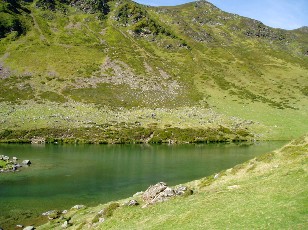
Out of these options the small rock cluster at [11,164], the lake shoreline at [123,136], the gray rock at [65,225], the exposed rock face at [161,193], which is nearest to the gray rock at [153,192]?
the exposed rock face at [161,193]

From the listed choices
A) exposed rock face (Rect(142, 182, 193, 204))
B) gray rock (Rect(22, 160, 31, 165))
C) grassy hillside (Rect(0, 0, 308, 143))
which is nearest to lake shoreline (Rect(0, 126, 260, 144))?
grassy hillside (Rect(0, 0, 308, 143))

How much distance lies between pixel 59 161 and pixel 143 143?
36.8 m

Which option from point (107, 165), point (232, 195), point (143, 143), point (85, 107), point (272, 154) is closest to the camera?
point (232, 195)

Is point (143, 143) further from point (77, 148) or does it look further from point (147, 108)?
point (147, 108)

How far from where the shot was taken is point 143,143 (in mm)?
113562

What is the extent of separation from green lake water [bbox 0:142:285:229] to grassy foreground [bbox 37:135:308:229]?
993 cm

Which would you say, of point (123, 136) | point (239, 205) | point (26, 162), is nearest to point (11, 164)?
point (26, 162)

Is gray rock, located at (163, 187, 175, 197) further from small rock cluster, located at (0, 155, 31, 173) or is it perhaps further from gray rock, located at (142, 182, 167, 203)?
small rock cluster, located at (0, 155, 31, 173)

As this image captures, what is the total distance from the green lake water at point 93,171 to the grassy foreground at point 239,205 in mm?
9929

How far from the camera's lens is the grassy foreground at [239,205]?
21.9 metres

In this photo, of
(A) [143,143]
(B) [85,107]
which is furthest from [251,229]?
(B) [85,107]

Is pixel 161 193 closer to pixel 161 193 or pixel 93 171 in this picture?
pixel 161 193

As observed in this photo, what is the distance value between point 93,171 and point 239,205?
2000 inches

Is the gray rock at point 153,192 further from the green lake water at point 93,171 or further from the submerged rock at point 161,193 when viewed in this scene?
the green lake water at point 93,171
